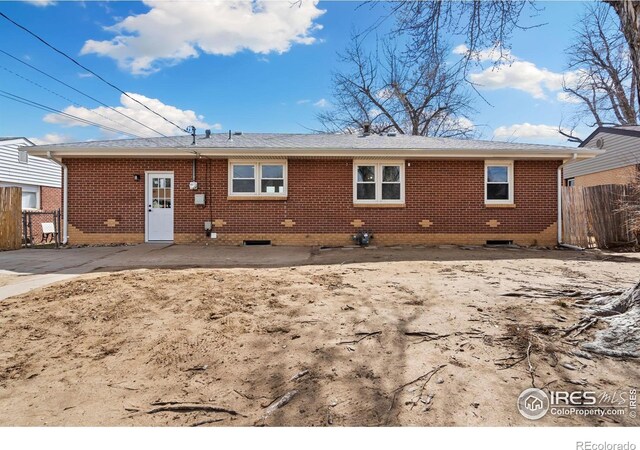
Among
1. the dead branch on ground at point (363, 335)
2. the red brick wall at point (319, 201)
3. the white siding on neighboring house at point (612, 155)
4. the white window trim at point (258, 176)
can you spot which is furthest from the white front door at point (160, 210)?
the white siding on neighboring house at point (612, 155)

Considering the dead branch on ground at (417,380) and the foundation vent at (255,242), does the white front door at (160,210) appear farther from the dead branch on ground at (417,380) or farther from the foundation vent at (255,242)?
the dead branch on ground at (417,380)

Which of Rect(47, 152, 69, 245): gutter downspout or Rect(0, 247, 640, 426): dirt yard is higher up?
Rect(47, 152, 69, 245): gutter downspout

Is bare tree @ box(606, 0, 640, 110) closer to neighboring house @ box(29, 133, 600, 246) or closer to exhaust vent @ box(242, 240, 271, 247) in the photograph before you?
neighboring house @ box(29, 133, 600, 246)

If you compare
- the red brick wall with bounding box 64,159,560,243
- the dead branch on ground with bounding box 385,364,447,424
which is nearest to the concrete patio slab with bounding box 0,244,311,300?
the red brick wall with bounding box 64,159,560,243

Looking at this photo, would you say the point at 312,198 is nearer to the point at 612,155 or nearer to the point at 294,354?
the point at 294,354

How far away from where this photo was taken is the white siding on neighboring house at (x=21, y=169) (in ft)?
51.0

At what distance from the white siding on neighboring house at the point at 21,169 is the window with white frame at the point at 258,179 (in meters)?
11.6

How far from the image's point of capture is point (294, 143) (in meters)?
11.4

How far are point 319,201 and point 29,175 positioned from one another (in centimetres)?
1569

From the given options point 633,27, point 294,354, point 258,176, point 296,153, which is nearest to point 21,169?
point 258,176

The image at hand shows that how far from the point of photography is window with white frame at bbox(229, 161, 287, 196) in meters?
10.8

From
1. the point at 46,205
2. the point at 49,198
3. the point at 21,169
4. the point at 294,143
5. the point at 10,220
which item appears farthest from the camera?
the point at 49,198

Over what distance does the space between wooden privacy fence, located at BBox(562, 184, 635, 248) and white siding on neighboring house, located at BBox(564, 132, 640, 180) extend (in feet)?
22.8

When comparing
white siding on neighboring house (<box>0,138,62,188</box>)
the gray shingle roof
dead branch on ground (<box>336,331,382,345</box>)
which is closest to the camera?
dead branch on ground (<box>336,331,382,345</box>)
